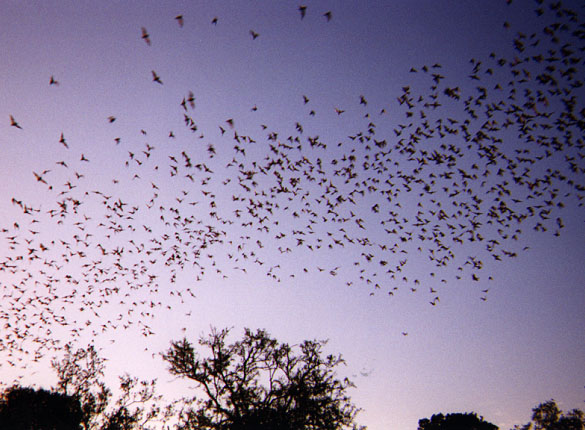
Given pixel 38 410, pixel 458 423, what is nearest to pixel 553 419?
pixel 458 423

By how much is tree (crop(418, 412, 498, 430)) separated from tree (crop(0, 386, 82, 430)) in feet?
218

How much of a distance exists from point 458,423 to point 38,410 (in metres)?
71.6

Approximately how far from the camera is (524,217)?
45.9ft

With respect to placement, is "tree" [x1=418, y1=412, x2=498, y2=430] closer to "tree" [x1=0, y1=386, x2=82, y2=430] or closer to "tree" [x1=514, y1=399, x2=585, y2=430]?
"tree" [x1=514, y1=399, x2=585, y2=430]

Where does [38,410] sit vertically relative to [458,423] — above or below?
below

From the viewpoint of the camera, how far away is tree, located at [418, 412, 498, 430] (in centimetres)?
5984

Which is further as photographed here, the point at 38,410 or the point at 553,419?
the point at 553,419

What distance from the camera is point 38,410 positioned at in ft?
119

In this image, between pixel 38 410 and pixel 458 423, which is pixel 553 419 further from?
pixel 38 410

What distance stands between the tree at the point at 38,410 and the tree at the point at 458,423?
218ft

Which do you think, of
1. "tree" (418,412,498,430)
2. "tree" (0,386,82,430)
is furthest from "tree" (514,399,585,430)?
"tree" (0,386,82,430)

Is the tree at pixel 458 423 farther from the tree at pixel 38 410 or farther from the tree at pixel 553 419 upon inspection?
the tree at pixel 38 410

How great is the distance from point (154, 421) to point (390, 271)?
108ft

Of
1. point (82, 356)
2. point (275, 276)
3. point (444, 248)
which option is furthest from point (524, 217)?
point (82, 356)
